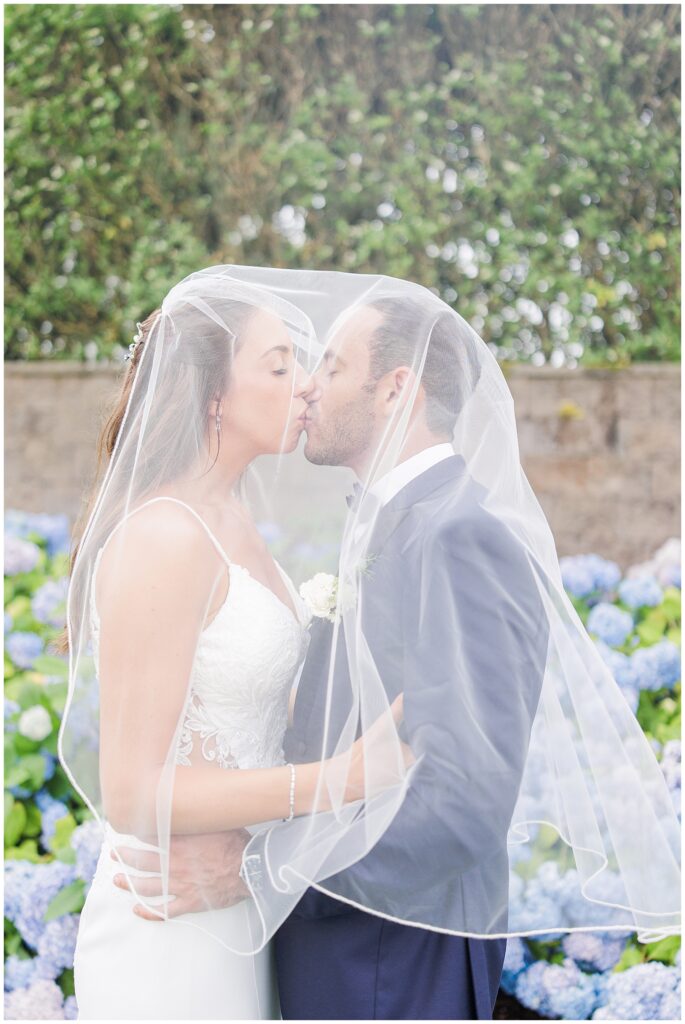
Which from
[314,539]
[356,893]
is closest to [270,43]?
[314,539]

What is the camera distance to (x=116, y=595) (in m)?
1.81

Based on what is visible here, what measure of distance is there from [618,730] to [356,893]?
0.64m

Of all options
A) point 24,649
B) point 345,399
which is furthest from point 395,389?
point 24,649

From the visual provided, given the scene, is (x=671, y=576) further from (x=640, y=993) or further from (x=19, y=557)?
(x=19, y=557)

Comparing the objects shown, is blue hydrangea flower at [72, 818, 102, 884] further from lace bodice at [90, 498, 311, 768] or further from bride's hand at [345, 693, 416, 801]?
bride's hand at [345, 693, 416, 801]

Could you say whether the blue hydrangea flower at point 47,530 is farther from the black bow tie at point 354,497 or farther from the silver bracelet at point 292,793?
the silver bracelet at point 292,793

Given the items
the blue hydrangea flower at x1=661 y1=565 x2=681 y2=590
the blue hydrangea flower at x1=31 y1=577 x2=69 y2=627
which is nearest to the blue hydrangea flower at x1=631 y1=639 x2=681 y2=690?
the blue hydrangea flower at x1=661 y1=565 x2=681 y2=590

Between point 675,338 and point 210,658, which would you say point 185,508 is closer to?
point 210,658

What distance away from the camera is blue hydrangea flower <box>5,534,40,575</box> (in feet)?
12.8

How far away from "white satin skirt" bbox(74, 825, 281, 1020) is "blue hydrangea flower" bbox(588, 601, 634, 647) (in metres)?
1.72

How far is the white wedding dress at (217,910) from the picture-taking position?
187 centimetres

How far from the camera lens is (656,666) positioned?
3115 millimetres

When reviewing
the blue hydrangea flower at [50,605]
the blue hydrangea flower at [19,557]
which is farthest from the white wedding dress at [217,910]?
the blue hydrangea flower at [19,557]

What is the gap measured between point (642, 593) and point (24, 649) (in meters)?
2.09
